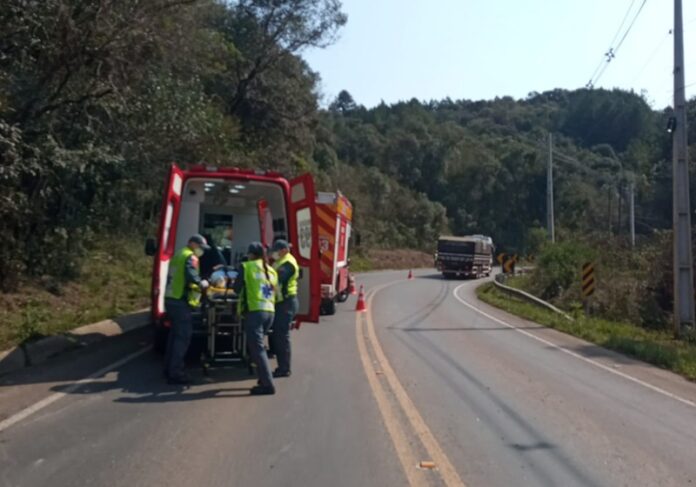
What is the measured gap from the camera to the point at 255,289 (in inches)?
406

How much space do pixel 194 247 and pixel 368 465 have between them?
4711 mm

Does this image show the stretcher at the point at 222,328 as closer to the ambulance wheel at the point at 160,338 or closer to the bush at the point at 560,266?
the ambulance wheel at the point at 160,338

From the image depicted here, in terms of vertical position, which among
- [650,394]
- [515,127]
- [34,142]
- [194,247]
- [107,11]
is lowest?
[650,394]

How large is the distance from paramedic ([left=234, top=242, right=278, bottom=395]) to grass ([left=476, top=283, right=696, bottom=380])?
715 centimetres

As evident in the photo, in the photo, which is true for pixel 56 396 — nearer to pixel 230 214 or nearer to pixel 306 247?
pixel 306 247

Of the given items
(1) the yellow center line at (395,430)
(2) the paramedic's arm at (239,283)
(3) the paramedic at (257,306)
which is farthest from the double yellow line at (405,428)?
(2) the paramedic's arm at (239,283)

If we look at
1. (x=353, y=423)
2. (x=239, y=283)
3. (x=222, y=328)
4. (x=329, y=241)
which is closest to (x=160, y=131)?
(x=329, y=241)

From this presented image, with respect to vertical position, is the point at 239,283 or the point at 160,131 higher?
the point at 160,131

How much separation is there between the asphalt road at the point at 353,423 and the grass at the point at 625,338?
2.62 ft

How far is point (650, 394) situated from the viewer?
11.6 metres

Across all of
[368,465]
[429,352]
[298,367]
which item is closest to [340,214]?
[429,352]

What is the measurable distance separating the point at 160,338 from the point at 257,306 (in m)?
3.15

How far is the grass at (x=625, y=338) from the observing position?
1505cm

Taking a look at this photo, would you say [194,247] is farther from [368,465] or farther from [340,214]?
[340,214]
